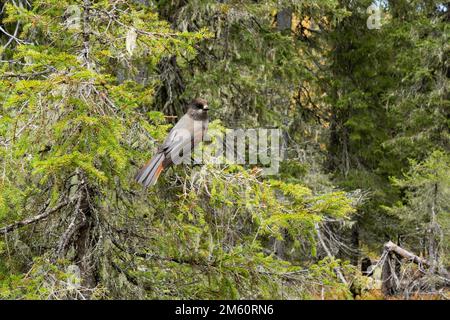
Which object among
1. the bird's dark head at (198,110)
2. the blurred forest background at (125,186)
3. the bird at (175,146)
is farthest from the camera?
the bird's dark head at (198,110)

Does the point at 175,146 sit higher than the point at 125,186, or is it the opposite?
the point at 175,146

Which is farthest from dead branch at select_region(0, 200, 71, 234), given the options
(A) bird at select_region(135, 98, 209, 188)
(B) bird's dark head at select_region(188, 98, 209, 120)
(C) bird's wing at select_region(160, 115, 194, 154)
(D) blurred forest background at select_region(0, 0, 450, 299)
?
(B) bird's dark head at select_region(188, 98, 209, 120)

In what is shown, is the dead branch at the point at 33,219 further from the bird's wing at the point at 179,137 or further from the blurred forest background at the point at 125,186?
the bird's wing at the point at 179,137

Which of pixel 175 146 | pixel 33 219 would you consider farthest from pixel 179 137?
pixel 33 219

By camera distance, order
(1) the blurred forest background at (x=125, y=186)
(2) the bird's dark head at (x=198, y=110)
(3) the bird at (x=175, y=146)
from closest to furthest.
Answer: (1) the blurred forest background at (x=125, y=186), (3) the bird at (x=175, y=146), (2) the bird's dark head at (x=198, y=110)

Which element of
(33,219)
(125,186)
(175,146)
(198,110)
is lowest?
(33,219)

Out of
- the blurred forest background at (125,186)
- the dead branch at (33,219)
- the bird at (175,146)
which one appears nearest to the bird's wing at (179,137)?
the bird at (175,146)

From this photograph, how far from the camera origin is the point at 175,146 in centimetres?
440

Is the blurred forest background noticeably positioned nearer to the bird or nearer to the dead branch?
the dead branch

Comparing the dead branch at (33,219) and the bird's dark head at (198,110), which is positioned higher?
the bird's dark head at (198,110)

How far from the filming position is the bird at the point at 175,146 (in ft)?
14.1

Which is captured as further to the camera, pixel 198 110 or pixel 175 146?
pixel 198 110

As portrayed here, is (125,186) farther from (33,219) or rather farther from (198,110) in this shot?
(198,110)

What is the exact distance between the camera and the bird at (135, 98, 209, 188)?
429 cm
